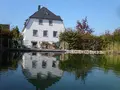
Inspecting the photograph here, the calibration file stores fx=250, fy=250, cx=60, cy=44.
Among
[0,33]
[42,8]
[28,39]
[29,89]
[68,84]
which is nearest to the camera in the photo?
[29,89]

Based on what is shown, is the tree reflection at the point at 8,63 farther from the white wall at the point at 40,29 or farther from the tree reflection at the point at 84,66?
the white wall at the point at 40,29

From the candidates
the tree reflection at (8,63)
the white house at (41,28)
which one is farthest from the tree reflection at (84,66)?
the white house at (41,28)

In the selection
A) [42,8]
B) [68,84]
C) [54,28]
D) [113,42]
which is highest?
[42,8]

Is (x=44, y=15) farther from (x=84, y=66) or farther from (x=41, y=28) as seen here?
(x=84, y=66)

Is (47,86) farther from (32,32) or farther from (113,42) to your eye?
(32,32)

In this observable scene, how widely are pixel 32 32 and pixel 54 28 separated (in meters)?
4.26

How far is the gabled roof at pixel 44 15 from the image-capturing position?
46.5m

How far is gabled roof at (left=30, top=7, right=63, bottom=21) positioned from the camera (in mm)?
46534

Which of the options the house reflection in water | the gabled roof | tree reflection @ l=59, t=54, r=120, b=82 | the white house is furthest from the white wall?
the house reflection in water

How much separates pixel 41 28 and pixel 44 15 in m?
2.68

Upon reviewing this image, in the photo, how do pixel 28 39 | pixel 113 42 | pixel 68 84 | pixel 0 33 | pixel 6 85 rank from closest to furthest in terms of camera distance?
pixel 6 85 < pixel 68 84 < pixel 0 33 < pixel 113 42 < pixel 28 39

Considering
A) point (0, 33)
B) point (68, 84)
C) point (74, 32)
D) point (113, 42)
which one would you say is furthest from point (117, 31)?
point (68, 84)

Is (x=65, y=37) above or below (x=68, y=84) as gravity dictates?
above

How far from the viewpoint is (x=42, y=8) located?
49.0 m
